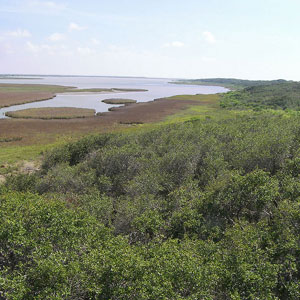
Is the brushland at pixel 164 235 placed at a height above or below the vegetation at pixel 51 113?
below

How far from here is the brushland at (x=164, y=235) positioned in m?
12.2

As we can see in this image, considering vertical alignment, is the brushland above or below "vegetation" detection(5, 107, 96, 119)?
below

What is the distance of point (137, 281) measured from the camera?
1189cm

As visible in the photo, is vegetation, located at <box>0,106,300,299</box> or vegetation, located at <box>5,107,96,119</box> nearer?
vegetation, located at <box>0,106,300,299</box>

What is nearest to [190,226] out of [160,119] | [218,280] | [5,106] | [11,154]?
[218,280]

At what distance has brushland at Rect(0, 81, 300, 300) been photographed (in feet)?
40.1

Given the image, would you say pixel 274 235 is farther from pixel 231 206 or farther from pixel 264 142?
pixel 264 142

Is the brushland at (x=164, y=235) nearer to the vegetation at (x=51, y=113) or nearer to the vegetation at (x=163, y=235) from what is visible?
the vegetation at (x=163, y=235)

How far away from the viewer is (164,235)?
19.8 metres

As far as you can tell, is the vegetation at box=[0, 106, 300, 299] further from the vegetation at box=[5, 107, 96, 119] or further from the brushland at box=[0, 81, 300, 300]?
the vegetation at box=[5, 107, 96, 119]

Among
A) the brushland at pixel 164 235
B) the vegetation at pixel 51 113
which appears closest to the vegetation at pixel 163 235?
the brushland at pixel 164 235

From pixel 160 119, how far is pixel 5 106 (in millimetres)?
65928

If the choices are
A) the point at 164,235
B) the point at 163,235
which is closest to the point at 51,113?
the point at 164,235

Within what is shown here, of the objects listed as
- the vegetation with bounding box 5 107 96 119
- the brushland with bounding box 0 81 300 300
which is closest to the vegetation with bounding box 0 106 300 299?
the brushland with bounding box 0 81 300 300
